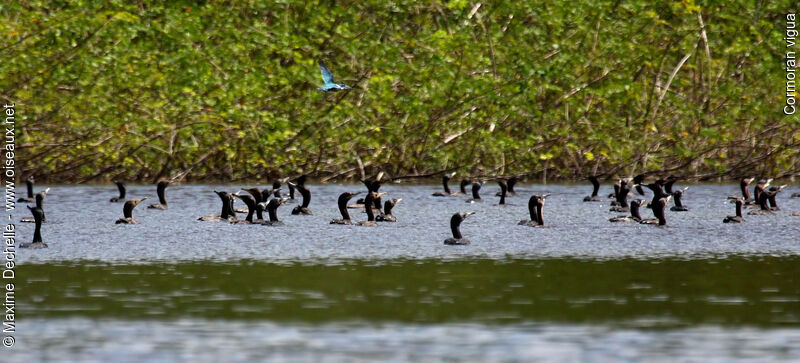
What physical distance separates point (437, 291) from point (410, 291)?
1.23ft

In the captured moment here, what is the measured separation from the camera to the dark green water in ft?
55.4

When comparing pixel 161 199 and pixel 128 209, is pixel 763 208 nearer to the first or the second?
pixel 128 209

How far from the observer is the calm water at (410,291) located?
48.3 ft

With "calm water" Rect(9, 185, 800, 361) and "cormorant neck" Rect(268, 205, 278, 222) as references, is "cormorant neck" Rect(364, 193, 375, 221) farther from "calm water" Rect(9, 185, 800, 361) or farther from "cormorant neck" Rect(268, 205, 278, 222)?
"cormorant neck" Rect(268, 205, 278, 222)

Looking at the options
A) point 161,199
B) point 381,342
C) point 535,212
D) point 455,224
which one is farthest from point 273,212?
point 381,342

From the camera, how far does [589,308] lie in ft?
57.4

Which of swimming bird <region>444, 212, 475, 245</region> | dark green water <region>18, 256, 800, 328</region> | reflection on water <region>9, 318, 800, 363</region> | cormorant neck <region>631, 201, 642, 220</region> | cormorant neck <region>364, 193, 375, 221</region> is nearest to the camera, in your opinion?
reflection on water <region>9, 318, 800, 363</region>

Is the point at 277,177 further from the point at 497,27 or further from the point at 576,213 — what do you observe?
the point at 576,213

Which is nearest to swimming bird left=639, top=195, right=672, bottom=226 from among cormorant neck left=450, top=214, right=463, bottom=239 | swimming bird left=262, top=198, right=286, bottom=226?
cormorant neck left=450, top=214, right=463, bottom=239

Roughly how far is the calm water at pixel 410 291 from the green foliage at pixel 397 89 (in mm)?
16480

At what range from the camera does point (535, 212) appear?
105 ft

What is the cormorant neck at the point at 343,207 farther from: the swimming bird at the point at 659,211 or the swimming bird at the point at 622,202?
the swimming bird at the point at 622,202

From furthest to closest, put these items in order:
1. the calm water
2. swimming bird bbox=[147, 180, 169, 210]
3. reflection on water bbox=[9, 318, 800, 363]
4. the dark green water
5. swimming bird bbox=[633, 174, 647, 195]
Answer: swimming bird bbox=[633, 174, 647, 195] → swimming bird bbox=[147, 180, 169, 210] → the dark green water → the calm water → reflection on water bbox=[9, 318, 800, 363]

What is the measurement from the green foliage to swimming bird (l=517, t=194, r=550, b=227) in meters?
18.2
